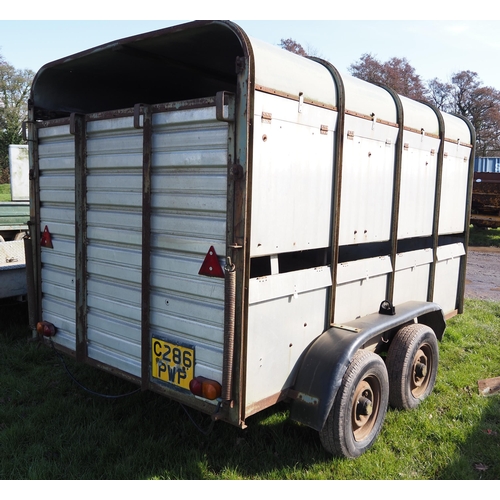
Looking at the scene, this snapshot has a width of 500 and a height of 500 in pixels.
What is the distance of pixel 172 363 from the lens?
3422 millimetres

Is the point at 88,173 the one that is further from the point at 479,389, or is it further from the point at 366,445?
the point at 479,389

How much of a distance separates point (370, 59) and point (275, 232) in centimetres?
3172

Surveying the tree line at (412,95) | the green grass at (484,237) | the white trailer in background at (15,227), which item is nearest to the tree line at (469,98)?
the tree line at (412,95)

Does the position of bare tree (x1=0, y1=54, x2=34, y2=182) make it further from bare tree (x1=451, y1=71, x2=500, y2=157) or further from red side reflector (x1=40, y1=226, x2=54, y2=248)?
red side reflector (x1=40, y1=226, x2=54, y2=248)

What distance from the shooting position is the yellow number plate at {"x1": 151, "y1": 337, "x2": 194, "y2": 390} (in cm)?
332

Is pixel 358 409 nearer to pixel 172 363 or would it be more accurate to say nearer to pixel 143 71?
pixel 172 363

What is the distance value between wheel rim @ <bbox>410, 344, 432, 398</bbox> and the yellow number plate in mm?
2158

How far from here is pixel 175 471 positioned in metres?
3.49

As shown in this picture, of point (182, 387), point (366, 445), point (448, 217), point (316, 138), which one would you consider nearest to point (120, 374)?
point (182, 387)

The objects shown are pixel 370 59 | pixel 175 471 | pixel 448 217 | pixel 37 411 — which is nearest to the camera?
pixel 175 471

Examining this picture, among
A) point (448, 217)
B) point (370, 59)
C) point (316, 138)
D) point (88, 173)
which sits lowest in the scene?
point (448, 217)

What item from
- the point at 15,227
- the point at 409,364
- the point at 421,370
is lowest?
the point at 421,370

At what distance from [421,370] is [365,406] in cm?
114

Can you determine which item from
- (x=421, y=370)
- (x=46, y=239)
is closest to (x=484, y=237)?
(x=421, y=370)
